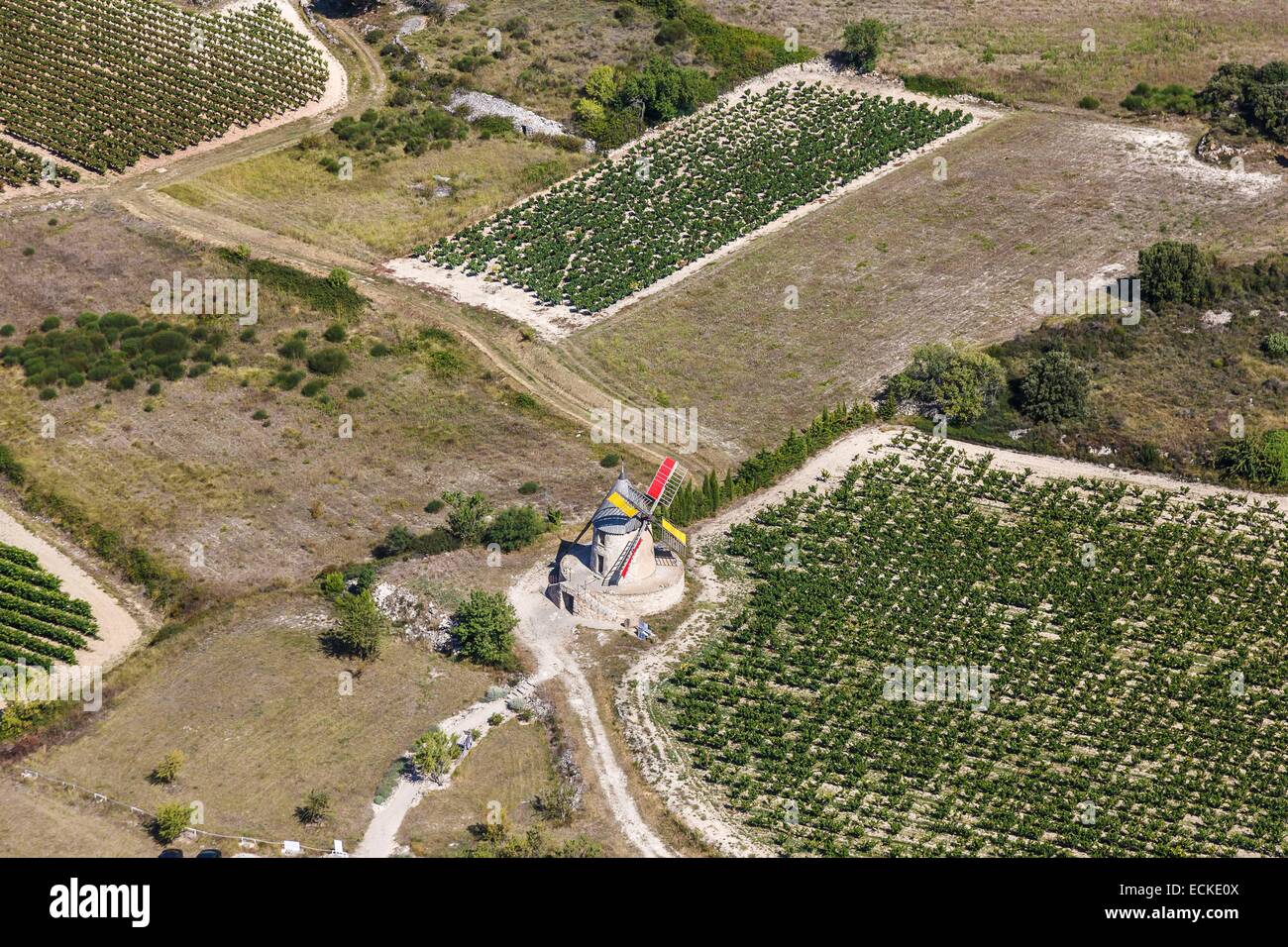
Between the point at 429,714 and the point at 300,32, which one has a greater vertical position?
the point at 300,32

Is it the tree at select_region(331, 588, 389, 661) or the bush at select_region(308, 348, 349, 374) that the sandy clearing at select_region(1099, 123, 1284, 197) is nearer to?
the bush at select_region(308, 348, 349, 374)

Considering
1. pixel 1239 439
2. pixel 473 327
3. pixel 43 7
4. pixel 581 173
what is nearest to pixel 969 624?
pixel 1239 439

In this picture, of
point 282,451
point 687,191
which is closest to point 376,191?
point 687,191

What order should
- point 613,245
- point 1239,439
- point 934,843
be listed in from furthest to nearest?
point 613,245, point 1239,439, point 934,843

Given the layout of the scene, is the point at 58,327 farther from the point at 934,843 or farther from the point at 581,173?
the point at 934,843

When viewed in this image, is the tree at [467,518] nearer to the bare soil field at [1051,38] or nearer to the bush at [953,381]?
the bush at [953,381]

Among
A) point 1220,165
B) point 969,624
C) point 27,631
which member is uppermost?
point 1220,165

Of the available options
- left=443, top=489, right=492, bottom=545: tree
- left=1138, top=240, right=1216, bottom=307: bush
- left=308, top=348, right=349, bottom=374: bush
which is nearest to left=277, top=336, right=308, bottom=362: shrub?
left=308, top=348, right=349, bottom=374: bush
